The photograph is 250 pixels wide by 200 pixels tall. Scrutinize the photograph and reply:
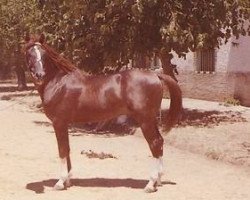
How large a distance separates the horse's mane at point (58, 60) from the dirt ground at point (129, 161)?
2017 mm

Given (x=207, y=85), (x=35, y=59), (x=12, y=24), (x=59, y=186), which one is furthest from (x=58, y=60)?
(x=12, y=24)

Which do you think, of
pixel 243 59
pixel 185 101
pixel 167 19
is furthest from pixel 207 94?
pixel 167 19

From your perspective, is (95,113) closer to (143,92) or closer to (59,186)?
(143,92)

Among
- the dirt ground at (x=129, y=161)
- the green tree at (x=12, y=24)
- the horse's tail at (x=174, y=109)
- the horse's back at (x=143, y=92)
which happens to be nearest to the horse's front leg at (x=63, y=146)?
the dirt ground at (x=129, y=161)

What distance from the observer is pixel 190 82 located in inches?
1080

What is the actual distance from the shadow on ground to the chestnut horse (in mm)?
331

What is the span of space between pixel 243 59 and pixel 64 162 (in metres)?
16.0

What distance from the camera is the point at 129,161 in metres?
11.7

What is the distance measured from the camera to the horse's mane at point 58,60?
9.06 meters

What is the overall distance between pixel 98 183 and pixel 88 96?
1558mm

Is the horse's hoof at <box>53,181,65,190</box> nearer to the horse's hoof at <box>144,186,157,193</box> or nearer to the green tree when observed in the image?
the horse's hoof at <box>144,186,157,193</box>

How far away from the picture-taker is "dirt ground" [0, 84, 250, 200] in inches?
342

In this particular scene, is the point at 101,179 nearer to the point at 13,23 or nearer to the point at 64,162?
the point at 64,162

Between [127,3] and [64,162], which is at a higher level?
[127,3]
